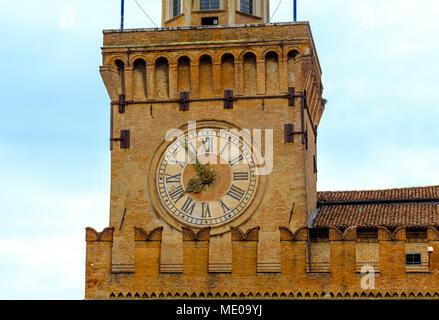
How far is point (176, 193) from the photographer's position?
39.8 m

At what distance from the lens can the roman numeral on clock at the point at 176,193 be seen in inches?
1563

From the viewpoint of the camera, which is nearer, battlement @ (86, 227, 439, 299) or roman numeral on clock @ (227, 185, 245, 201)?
battlement @ (86, 227, 439, 299)

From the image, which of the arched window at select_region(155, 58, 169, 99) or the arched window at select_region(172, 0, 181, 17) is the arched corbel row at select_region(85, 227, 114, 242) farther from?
the arched window at select_region(172, 0, 181, 17)

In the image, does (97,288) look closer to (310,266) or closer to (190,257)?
(190,257)

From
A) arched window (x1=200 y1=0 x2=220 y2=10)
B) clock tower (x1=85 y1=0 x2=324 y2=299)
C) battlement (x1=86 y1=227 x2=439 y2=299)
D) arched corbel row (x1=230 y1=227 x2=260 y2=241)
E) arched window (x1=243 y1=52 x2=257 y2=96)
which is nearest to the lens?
battlement (x1=86 y1=227 x2=439 y2=299)

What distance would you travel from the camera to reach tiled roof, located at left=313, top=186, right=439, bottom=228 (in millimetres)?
38938

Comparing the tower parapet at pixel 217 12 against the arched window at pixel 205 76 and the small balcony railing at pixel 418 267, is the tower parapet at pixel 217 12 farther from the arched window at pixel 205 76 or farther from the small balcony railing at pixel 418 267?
the small balcony railing at pixel 418 267

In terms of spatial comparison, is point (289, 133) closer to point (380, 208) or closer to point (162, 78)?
point (380, 208)

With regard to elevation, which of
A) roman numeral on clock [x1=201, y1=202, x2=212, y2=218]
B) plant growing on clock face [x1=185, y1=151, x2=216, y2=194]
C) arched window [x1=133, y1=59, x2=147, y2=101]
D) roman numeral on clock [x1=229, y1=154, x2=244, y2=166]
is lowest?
roman numeral on clock [x1=201, y1=202, x2=212, y2=218]

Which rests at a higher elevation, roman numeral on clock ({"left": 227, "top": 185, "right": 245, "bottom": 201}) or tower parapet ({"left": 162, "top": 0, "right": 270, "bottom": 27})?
tower parapet ({"left": 162, "top": 0, "right": 270, "bottom": 27})

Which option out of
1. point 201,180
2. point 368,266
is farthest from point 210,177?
point 368,266

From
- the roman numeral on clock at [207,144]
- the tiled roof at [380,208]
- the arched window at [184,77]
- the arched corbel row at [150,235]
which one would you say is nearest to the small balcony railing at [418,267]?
the tiled roof at [380,208]

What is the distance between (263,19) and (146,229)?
8293 millimetres

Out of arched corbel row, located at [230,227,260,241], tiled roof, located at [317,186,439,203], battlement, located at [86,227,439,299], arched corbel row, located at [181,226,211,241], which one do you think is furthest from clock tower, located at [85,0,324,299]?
Answer: arched corbel row, located at [230,227,260,241]
